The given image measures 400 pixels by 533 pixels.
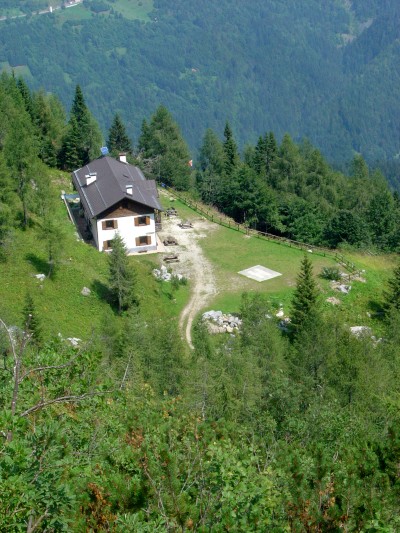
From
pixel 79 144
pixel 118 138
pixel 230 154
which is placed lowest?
pixel 230 154

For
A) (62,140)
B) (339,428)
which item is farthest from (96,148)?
(339,428)

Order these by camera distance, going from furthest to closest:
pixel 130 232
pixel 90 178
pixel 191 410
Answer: pixel 90 178 < pixel 130 232 < pixel 191 410

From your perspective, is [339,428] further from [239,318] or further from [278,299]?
[278,299]

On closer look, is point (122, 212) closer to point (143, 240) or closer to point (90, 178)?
point (143, 240)

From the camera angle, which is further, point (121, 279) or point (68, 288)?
point (68, 288)

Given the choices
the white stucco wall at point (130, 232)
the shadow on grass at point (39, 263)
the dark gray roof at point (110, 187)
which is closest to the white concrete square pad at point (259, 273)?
the white stucco wall at point (130, 232)

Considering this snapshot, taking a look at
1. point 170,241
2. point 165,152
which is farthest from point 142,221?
point 165,152

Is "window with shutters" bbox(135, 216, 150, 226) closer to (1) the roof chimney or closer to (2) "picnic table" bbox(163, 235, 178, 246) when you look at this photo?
(2) "picnic table" bbox(163, 235, 178, 246)
